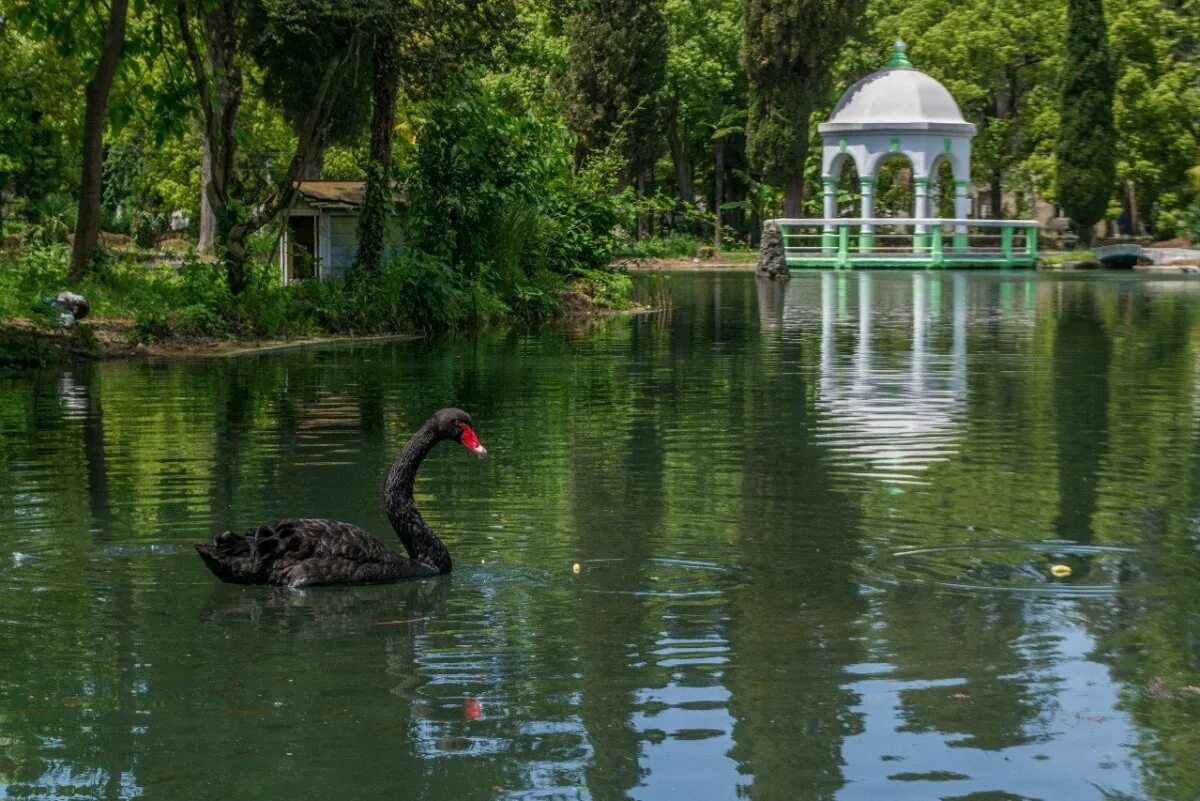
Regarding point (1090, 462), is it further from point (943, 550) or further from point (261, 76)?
point (261, 76)

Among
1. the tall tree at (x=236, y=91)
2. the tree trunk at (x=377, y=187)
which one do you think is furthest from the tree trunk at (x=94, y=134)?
the tree trunk at (x=377, y=187)

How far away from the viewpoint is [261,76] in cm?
4781

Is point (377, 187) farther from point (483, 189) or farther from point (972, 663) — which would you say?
point (972, 663)

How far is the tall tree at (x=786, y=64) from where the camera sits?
65125 mm

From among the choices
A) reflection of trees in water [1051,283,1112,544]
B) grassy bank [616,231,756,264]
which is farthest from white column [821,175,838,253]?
reflection of trees in water [1051,283,1112,544]

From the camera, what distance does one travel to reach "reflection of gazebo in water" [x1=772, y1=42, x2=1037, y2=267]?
61.3 m

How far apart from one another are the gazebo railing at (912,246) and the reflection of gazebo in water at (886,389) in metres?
21.8

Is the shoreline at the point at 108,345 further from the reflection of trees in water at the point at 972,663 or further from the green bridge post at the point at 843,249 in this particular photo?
the green bridge post at the point at 843,249

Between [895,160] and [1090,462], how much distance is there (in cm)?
6133

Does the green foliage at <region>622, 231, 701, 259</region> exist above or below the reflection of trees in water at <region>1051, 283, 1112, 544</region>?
above

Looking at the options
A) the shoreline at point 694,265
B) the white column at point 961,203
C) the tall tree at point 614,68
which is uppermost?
the tall tree at point 614,68

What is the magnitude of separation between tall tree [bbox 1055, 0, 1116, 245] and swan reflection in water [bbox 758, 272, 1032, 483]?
20297mm

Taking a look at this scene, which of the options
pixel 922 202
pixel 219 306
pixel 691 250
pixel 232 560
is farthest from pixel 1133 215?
pixel 232 560

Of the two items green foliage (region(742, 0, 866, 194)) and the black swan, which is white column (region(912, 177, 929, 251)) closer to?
green foliage (region(742, 0, 866, 194))
